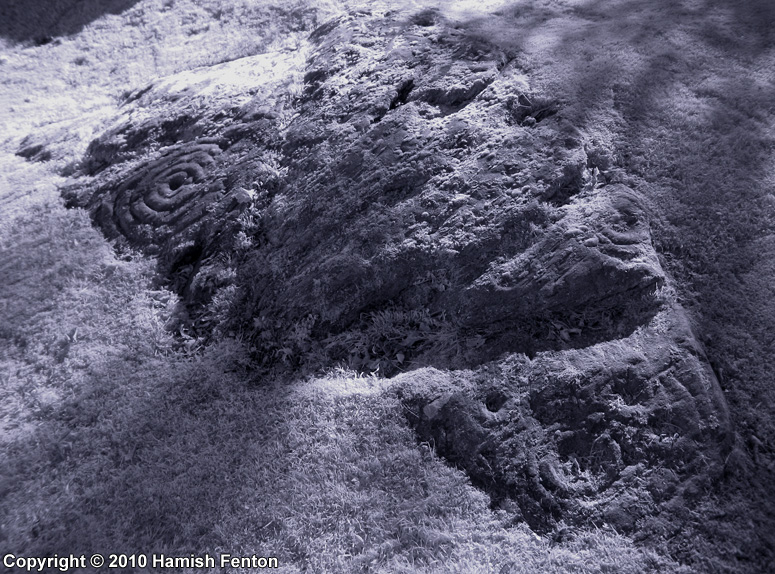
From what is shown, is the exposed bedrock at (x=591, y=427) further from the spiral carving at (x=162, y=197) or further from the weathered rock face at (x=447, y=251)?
the spiral carving at (x=162, y=197)

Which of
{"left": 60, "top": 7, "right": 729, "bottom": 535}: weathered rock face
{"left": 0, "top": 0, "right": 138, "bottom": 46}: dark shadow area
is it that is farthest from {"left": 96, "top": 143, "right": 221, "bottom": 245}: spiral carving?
{"left": 0, "top": 0, "right": 138, "bottom": 46}: dark shadow area

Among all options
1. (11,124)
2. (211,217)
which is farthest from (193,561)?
(11,124)

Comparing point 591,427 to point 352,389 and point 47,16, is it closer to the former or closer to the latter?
point 352,389

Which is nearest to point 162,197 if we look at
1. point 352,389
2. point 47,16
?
point 352,389

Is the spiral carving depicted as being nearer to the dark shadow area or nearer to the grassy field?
the grassy field

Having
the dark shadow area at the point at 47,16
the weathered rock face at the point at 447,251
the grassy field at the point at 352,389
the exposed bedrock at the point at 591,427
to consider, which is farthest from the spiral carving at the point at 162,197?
the dark shadow area at the point at 47,16

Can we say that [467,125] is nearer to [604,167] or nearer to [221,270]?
[604,167]

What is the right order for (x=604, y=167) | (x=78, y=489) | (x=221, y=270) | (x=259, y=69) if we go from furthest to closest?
(x=259, y=69) → (x=221, y=270) → (x=604, y=167) → (x=78, y=489)

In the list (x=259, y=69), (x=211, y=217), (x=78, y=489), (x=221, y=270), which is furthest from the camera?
(x=259, y=69)
